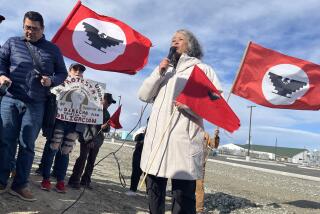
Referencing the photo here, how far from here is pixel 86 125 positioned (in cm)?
662

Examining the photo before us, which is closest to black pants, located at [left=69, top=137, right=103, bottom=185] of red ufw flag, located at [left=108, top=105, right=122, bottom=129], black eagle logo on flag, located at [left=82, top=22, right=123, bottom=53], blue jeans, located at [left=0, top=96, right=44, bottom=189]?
red ufw flag, located at [left=108, top=105, right=122, bottom=129]

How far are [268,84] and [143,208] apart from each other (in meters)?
4.29

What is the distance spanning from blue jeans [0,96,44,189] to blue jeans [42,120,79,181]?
854mm

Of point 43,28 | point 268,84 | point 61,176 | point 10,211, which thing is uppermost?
point 268,84

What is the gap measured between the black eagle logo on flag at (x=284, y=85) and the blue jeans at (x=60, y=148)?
4946mm

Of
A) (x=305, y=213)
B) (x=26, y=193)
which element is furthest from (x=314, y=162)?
(x=26, y=193)

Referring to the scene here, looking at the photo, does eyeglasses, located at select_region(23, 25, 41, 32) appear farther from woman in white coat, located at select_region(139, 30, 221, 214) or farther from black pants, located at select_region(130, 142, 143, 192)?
black pants, located at select_region(130, 142, 143, 192)

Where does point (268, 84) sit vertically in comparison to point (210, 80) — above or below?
above

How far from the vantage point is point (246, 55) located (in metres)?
8.95

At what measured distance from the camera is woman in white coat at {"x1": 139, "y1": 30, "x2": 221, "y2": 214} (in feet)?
12.6

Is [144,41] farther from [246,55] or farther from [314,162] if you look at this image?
[314,162]

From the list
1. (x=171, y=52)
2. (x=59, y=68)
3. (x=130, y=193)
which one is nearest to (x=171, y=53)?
(x=171, y=52)

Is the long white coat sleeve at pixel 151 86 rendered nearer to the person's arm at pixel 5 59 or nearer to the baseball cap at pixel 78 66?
the person's arm at pixel 5 59

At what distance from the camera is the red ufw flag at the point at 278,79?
358 inches
